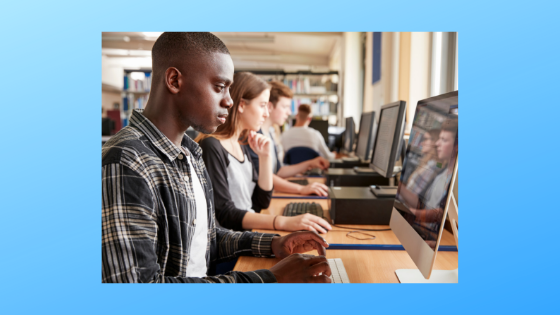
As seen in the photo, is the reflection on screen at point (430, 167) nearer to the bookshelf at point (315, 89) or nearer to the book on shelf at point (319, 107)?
the bookshelf at point (315, 89)

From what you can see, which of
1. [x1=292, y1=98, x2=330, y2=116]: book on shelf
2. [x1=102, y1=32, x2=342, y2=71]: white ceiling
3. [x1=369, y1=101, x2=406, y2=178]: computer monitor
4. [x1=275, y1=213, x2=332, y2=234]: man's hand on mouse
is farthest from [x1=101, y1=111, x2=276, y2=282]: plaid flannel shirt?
[x1=102, y1=32, x2=342, y2=71]: white ceiling

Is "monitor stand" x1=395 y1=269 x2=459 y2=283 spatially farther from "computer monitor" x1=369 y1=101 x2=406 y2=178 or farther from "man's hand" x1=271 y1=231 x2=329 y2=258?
"computer monitor" x1=369 y1=101 x2=406 y2=178

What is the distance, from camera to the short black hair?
102cm

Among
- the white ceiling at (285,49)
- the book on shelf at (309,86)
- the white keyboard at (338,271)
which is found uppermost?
the white ceiling at (285,49)

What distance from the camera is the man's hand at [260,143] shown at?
197 cm

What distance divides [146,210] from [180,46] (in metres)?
0.41

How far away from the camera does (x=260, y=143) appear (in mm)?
1990

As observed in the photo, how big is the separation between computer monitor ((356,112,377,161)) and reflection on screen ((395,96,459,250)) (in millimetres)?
1583

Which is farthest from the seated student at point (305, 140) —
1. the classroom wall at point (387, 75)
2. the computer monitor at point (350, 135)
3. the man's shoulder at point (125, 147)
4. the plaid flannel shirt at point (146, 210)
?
the man's shoulder at point (125, 147)

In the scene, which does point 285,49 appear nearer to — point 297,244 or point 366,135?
point 366,135

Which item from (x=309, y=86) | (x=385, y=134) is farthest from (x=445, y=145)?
(x=309, y=86)
